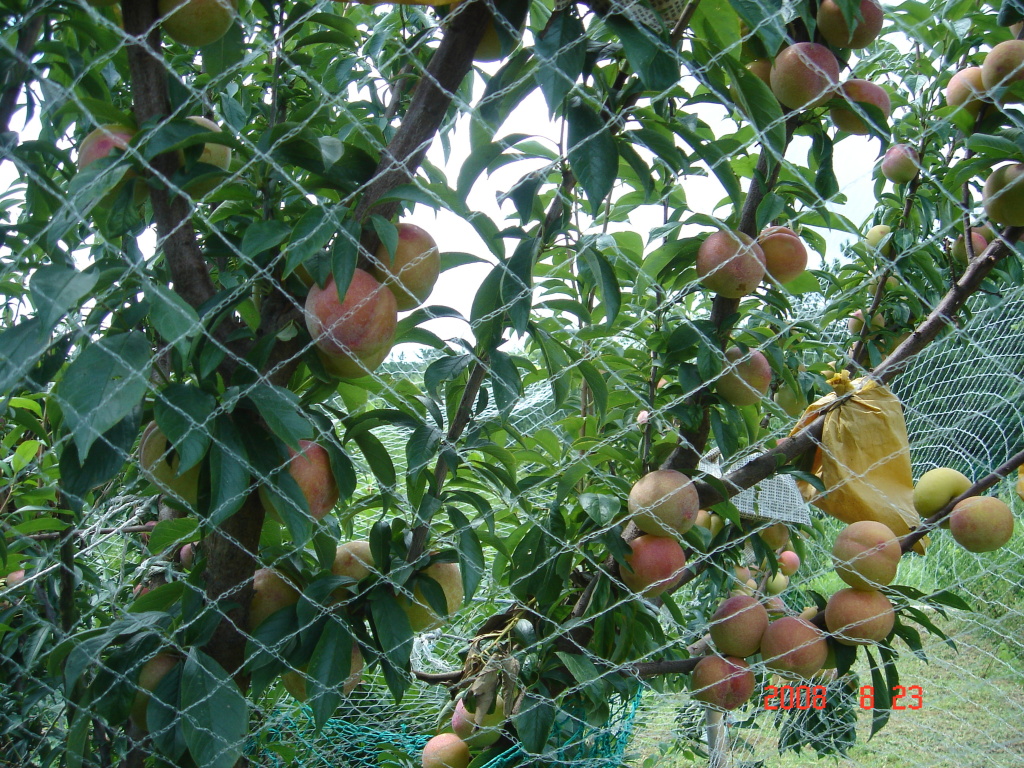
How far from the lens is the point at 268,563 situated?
979 mm

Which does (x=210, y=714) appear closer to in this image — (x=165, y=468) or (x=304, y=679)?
(x=304, y=679)

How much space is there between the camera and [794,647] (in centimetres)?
115

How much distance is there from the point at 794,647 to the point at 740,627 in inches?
3.2

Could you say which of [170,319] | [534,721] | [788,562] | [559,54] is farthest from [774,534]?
[170,319]

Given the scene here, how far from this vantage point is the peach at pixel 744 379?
3.46 feet

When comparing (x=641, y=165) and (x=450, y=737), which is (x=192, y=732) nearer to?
(x=450, y=737)

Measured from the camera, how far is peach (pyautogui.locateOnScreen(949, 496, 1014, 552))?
46.1 inches

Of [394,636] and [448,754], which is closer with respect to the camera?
[394,636]

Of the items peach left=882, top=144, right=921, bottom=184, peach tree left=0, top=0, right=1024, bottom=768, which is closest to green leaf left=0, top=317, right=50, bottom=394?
peach tree left=0, top=0, right=1024, bottom=768

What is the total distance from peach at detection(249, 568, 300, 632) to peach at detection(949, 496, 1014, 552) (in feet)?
3.26

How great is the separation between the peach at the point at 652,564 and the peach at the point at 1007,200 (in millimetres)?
619

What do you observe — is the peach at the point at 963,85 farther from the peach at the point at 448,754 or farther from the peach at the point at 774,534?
the peach at the point at 448,754

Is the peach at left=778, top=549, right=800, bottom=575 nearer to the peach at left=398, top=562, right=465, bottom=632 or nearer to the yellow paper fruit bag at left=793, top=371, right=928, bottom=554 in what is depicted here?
the yellow paper fruit bag at left=793, top=371, right=928, bottom=554

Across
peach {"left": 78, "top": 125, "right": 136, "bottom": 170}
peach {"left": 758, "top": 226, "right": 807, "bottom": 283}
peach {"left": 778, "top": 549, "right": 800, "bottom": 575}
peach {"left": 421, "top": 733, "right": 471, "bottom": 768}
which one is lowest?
peach {"left": 778, "top": 549, "right": 800, "bottom": 575}
